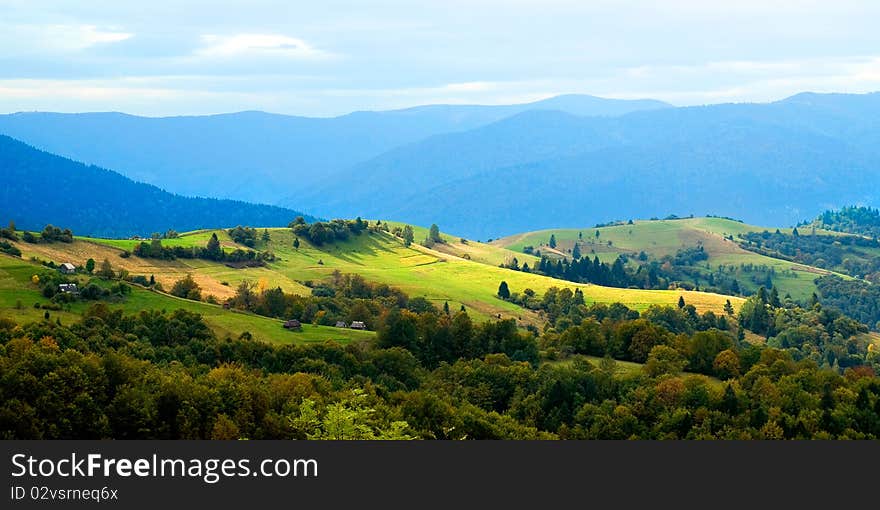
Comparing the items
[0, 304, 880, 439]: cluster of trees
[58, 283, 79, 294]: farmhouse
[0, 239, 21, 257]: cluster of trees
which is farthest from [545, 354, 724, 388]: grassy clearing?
[0, 239, 21, 257]: cluster of trees

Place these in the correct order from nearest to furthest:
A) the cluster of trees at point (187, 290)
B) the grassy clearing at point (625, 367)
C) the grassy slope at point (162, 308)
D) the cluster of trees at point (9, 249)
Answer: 1. the grassy clearing at point (625, 367)
2. the grassy slope at point (162, 308)
3. the cluster of trees at point (187, 290)
4. the cluster of trees at point (9, 249)

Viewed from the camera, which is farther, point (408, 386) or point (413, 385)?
point (413, 385)

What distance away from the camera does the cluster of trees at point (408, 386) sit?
72312mm

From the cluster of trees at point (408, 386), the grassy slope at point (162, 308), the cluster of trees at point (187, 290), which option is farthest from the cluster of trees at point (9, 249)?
the cluster of trees at point (408, 386)

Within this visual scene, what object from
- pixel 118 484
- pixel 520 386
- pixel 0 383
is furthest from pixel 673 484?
pixel 520 386

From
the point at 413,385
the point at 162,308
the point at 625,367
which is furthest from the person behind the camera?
the point at 162,308

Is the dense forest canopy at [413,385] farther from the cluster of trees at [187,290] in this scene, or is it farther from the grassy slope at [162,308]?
the cluster of trees at [187,290]

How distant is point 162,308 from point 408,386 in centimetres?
5039

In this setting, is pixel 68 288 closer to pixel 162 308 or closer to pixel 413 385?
pixel 162 308

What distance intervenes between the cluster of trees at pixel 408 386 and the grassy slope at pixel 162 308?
7.69m

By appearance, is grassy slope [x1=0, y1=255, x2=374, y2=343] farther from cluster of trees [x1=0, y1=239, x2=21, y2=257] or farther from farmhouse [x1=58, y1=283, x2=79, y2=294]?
cluster of trees [x1=0, y1=239, x2=21, y2=257]

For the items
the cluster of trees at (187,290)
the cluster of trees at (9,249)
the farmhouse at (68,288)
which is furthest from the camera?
the cluster of trees at (9,249)

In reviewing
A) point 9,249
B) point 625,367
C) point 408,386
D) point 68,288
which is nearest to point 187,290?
point 68,288

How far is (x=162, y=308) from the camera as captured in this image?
149250 mm
